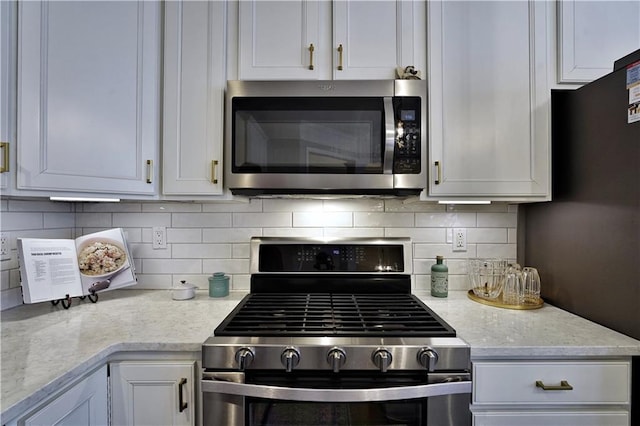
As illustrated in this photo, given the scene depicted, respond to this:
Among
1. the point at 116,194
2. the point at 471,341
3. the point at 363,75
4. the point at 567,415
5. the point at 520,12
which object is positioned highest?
the point at 520,12

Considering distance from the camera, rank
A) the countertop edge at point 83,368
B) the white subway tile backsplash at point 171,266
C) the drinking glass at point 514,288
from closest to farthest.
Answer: the countertop edge at point 83,368 < the drinking glass at point 514,288 < the white subway tile backsplash at point 171,266

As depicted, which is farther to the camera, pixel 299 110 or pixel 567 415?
pixel 299 110

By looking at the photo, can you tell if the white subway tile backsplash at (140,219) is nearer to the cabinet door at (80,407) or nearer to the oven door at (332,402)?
the cabinet door at (80,407)

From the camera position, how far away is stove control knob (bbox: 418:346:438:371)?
951 millimetres

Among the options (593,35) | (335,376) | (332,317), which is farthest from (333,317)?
(593,35)

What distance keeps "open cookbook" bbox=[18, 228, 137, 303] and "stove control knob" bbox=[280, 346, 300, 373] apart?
0.98m

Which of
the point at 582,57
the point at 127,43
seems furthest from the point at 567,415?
the point at 127,43

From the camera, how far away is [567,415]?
3.28ft

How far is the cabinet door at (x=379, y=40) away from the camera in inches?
52.9

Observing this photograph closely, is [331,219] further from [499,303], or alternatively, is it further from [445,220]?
[499,303]

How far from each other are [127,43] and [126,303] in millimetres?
1137

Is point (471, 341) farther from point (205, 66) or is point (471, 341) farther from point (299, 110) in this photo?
point (205, 66)

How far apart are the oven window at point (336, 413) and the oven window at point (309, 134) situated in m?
0.84

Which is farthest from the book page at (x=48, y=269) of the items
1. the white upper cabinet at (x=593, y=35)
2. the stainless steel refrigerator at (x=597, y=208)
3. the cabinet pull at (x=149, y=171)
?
the white upper cabinet at (x=593, y=35)
